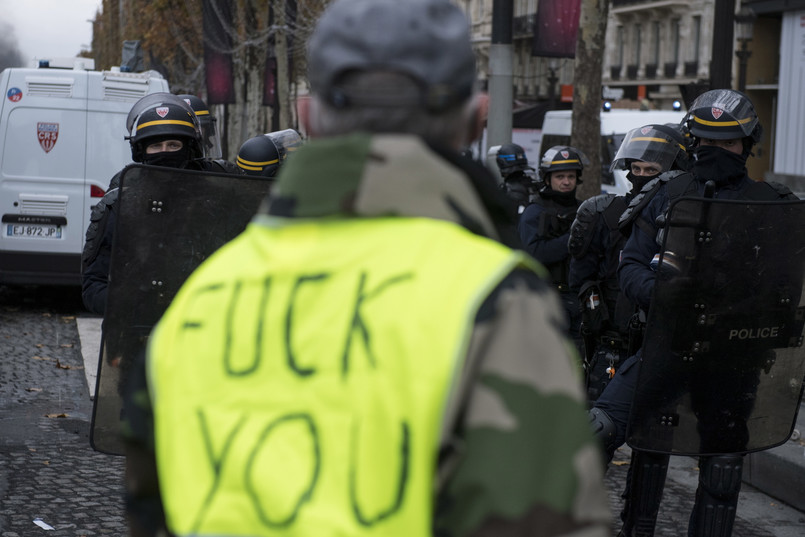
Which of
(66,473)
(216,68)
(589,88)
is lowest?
(66,473)

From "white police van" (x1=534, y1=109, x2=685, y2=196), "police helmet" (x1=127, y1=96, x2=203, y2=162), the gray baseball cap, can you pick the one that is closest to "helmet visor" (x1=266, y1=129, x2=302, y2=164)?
"police helmet" (x1=127, y1=96, x2=203, y2=162)

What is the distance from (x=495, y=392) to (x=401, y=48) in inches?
15.3

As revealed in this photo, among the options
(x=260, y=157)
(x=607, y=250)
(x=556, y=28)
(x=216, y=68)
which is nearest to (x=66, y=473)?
(x=260, y=157)

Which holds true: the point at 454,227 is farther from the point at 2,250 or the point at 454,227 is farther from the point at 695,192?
the point at 2,250

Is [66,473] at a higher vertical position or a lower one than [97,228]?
lower

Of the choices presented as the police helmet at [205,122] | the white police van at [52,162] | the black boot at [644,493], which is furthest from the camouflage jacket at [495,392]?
the white police van at [52,162]

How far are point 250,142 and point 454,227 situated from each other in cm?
538

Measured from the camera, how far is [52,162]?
38.6 ft

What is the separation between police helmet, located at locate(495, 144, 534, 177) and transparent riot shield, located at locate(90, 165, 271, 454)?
6.46 meters

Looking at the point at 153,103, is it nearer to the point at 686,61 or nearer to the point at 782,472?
the point at 782,472

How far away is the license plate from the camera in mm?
11734

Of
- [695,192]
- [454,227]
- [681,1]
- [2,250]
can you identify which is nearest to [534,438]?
[454,227]

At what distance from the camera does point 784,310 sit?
14.6 ft

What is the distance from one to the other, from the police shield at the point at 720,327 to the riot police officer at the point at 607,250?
2.96 ft
